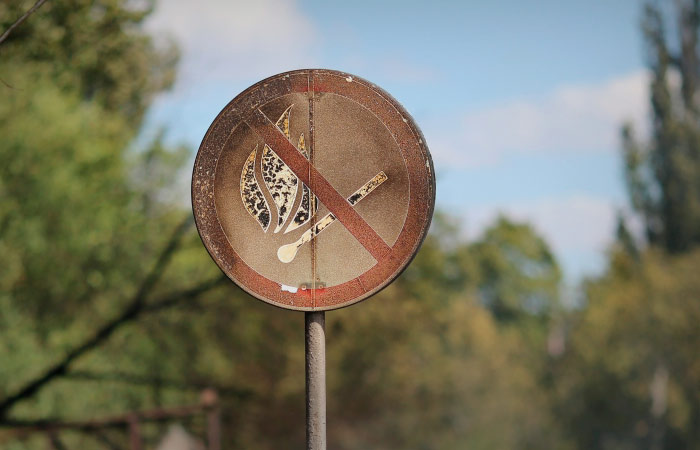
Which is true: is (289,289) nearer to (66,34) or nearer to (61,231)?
(66,34)

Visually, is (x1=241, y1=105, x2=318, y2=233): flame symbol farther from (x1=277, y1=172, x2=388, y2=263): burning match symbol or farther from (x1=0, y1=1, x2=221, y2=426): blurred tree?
(x1=0, y1=1, x2=221, y2=426): blurred tree

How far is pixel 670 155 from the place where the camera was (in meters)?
35.3

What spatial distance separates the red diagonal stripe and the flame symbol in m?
0.02

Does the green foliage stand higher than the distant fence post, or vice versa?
the green foliage

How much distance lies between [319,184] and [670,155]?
112 feet

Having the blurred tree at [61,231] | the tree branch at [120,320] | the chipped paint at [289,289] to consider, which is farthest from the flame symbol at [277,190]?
the blurred tree at [61,231]

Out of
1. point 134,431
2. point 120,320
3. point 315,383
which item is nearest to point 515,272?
point 120,320

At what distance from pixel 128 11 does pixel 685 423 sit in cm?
2318

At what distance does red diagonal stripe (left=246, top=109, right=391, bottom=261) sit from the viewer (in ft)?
10.6

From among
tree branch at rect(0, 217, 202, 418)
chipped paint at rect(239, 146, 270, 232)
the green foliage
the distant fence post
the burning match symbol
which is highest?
the green foliage

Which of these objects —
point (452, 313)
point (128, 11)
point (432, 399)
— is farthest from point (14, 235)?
point (452, 313)

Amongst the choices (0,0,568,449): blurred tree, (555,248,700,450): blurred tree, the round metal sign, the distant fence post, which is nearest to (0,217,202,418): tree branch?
(0,0,568,449): blurred tree

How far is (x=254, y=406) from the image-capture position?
1884cm

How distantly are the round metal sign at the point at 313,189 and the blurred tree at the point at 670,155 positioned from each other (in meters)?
33.2
